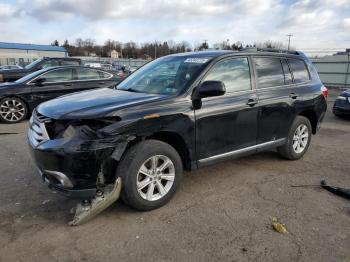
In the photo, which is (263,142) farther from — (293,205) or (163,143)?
(163,143)

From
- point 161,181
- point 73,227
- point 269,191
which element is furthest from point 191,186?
point 73,227

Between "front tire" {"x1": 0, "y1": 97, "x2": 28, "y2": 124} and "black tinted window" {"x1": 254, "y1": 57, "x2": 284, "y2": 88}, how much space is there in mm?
6806

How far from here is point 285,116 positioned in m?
4.92

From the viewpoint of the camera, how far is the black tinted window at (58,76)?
913 cm

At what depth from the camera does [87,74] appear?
32.3 ft

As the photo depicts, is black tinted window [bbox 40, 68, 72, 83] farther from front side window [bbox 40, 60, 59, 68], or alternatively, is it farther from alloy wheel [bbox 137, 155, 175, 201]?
alloy wheel [bbox 137, 155, 175, 201]

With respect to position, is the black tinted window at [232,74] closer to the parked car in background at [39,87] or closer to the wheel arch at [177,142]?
the wheel arch at [177,142]

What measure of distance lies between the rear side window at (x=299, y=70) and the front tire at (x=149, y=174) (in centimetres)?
274

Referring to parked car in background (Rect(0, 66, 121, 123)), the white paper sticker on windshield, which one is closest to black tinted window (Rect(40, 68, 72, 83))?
parked car in background (Rect(0, 66, 121, 123))

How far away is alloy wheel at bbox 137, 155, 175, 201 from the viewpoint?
11.4ft

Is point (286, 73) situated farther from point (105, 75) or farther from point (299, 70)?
point (105, 75)

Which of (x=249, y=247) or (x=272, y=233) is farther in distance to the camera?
(x=272, y=233)

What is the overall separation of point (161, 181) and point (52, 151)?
48.7 inches

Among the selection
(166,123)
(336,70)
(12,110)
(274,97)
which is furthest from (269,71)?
(336,70)
